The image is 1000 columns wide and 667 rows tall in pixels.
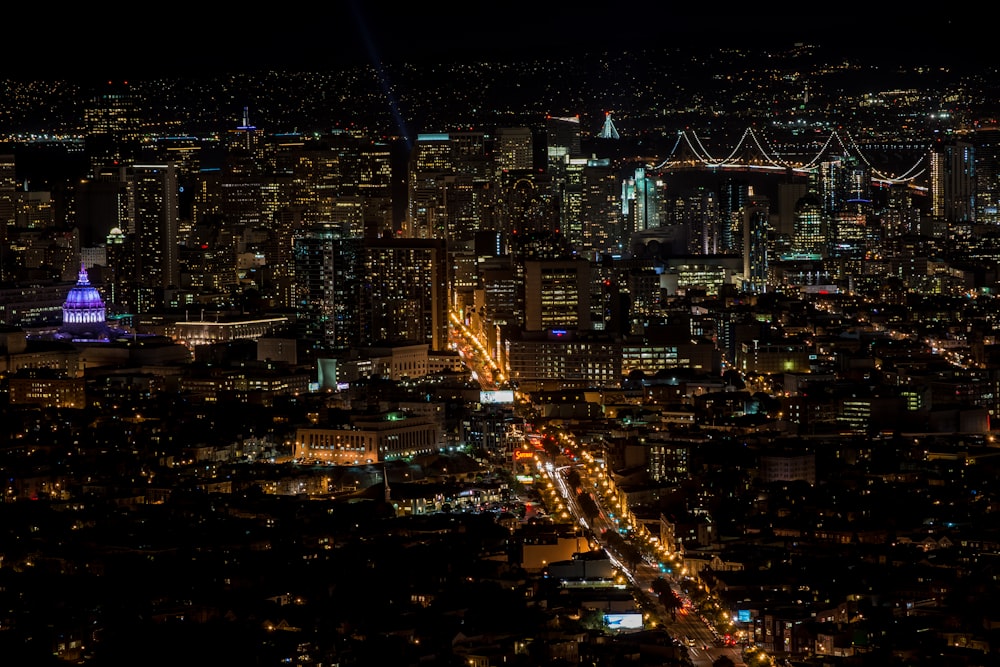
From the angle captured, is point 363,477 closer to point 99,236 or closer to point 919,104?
point 99,236

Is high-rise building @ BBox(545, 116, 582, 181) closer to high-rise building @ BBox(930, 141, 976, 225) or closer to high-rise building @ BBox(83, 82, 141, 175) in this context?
high-rise building @ BBox(930, 141, 976, 225)

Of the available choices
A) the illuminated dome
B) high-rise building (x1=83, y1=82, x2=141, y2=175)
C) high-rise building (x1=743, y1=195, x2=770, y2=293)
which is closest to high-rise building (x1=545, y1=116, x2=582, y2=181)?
high-rise building (x1=743, y1=195, x2=770, y2=293)

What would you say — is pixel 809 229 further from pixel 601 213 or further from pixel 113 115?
pixel 113 115

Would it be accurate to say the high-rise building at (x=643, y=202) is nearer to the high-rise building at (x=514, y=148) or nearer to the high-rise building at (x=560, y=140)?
the high-rise building at (x=560, y=140)

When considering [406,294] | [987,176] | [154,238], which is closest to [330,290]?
[406,294]

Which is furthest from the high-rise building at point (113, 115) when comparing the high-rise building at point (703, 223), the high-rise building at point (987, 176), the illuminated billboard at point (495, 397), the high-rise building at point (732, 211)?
the illuminated billboard at point (495, 397)

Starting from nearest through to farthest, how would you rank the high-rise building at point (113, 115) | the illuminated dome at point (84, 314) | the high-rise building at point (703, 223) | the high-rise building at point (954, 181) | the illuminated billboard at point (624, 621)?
the illuminated billboard at point (624, 621) → the illuminated dome at point (84, 314) → the high-rise building at point (703, 223) → the high-rise building at point (113, 115) → the high-rise building at point (954, 181)

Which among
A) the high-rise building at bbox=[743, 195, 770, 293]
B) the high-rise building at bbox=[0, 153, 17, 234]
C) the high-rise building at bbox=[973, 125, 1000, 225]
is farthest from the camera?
the high-rise building at bbox=[973, 125, 1000, 225]

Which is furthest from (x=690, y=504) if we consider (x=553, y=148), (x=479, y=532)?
(x=553, y=148)
